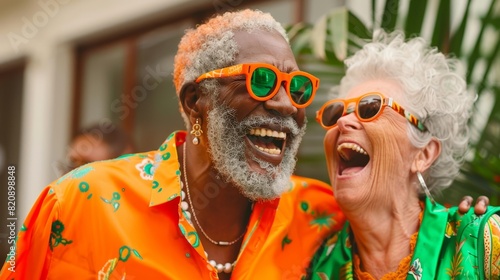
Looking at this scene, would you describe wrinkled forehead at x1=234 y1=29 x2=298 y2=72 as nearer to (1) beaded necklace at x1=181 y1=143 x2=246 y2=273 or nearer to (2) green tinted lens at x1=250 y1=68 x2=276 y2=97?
(2) green tinted lens at x1=250 y1=68 x2=276 y2=97

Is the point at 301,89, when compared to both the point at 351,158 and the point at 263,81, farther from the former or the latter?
the point at 351,158

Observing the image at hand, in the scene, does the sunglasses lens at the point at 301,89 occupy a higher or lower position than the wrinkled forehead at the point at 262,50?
lower

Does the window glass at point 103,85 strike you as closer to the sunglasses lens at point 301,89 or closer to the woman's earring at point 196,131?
the woman's earring at point 196,131

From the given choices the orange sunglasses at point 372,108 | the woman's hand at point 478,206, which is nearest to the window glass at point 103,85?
the orange sunglasses at point 372,108

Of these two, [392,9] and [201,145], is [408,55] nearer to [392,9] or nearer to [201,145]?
[392,9]

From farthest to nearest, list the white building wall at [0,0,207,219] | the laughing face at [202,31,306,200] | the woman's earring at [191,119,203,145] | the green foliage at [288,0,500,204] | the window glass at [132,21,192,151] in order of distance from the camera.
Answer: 1. the white building wall at [0,0,207,219]
2. the window glass at [132,21,192,151]
3. the green foliage at [288,0,500,204]
4. the woman's earring at [191,119,203,145]
5. the laughing face at [202,31,306,200]

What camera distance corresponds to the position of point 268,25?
8.12ft

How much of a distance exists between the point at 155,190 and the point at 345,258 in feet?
2.35

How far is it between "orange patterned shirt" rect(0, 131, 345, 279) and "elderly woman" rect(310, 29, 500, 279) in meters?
0.26

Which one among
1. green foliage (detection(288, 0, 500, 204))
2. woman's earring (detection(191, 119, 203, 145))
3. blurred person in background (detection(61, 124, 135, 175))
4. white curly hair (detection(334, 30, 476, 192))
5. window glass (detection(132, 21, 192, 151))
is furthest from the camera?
window glass (detection(132, 21, 192, 151))

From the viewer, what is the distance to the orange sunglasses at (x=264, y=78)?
2.32 metres

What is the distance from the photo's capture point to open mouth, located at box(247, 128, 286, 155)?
2.37 m

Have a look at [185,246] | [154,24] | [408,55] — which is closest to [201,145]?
[185,246]

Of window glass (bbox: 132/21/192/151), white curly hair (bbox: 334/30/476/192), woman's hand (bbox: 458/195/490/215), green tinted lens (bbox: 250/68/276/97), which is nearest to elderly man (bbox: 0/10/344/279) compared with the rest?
green tinted lens (bbox: 250/68/276/97)
